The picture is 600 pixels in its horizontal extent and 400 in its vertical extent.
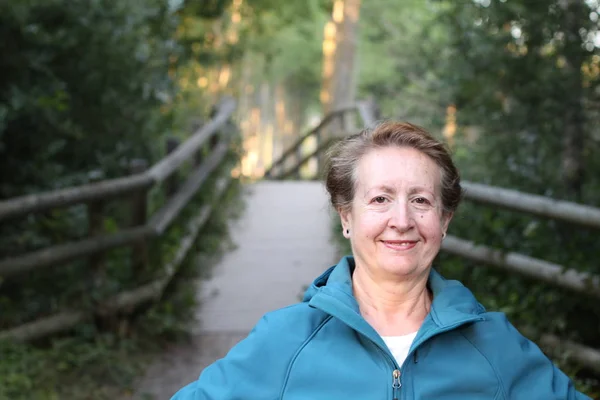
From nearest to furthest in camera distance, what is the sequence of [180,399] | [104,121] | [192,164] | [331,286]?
[180,399] < [331,286] < [104,121] < [192,164]

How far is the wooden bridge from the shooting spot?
448 cm

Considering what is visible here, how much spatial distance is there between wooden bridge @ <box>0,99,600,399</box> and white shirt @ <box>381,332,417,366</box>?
62 centimetres

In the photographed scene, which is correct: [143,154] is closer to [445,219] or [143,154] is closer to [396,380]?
[445,219]

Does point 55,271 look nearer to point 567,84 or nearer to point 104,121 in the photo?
point 104,121

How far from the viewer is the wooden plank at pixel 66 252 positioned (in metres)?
4.50

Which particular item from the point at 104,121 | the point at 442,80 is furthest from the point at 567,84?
the point at 104,121

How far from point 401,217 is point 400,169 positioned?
143 millimetres

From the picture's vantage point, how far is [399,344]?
2.36 m

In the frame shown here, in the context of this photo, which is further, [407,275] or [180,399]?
[407,275]

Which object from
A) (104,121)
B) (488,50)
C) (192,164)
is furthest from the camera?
(192,164)

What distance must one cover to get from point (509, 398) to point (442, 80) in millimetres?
4803

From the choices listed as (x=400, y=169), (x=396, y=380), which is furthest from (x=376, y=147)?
(x=396, y=380)

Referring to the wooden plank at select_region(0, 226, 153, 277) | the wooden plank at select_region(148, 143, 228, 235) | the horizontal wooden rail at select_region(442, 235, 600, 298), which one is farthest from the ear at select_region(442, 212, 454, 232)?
the wooden plank at select_region(148, 143, 228, 235)

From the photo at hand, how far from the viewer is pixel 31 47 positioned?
552 cm
